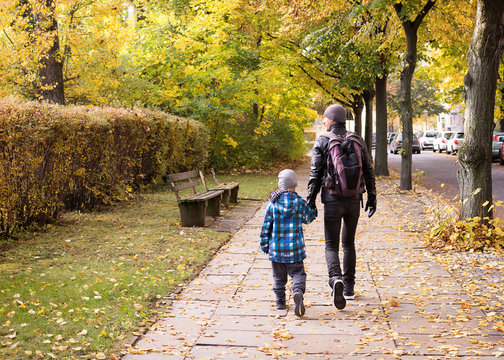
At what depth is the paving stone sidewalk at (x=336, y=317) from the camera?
449 cm

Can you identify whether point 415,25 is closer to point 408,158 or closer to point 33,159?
point 408,158

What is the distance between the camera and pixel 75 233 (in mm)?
9383

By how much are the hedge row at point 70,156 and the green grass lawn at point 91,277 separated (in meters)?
0.48

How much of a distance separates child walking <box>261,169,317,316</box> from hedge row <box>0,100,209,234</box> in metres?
4.42

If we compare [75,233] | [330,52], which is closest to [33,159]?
[75,233]

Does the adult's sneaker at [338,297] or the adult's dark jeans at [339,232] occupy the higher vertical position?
the adult's dark jeans at [339,232]

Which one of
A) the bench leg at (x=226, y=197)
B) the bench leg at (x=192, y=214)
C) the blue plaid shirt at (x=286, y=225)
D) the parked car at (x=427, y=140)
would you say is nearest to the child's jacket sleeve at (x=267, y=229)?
the blue plaid shirt at (x=286, y=225)

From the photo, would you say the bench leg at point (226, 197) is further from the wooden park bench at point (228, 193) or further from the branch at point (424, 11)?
the branch at point (424, 11)

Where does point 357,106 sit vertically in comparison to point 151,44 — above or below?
below

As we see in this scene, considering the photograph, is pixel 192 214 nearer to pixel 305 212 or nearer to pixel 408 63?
pixel 305 212

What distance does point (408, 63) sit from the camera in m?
15.4

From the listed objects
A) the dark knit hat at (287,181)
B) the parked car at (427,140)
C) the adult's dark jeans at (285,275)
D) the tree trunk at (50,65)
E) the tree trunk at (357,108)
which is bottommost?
the parked car at (427,140)

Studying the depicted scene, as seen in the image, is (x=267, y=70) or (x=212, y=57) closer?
(x=212, y=57)

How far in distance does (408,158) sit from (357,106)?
13.6 meters
